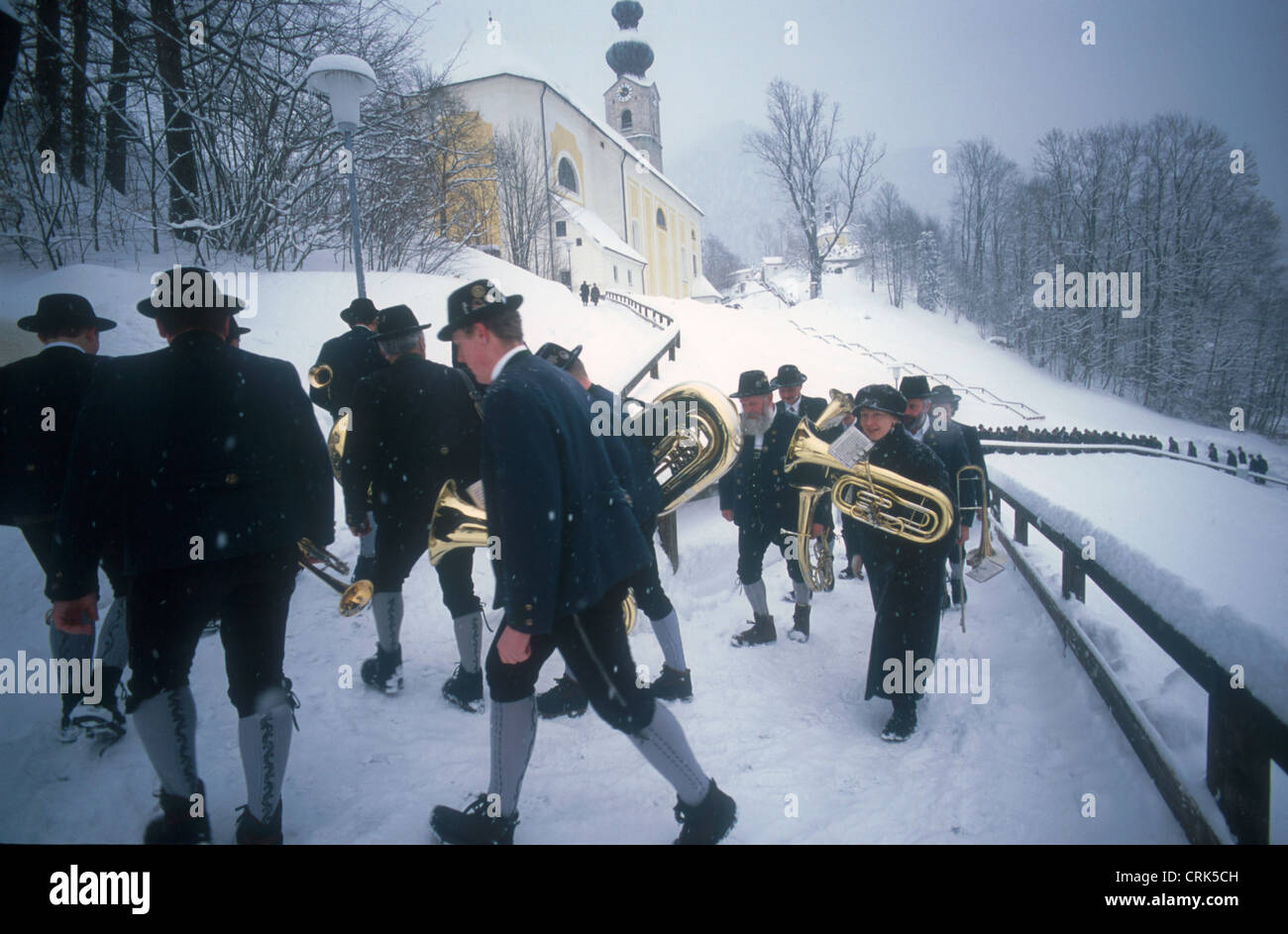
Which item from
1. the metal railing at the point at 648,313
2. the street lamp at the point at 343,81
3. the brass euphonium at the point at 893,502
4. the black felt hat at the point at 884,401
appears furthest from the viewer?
the metal railing at the point at 648,313

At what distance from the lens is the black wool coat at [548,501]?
1894mm

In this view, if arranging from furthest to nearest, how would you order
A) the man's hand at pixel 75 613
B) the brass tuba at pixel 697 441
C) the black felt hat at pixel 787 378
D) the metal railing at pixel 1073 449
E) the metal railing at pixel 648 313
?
the metal railing at pixel 648 313 → the metal railing at pixel 1073 449 → the black felt hat at pixel 787 378 → the brass tuba at pixel 697 441 → the man's hand at pixel 75 613

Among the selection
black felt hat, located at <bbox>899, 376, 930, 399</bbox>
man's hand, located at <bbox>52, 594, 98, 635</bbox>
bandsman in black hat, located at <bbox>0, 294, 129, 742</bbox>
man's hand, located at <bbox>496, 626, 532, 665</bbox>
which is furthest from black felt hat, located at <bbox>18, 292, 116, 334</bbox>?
black felt hat, located at <bbox>899, 376, 930, 399</bbox>

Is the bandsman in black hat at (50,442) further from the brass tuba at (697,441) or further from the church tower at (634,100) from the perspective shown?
the church tower at (634,100)

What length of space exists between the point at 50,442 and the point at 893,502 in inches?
168

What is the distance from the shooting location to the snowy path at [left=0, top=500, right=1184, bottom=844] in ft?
8.02

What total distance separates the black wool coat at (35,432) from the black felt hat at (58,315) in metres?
0.14

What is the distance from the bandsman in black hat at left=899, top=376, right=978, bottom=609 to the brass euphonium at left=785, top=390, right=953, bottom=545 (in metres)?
1.19

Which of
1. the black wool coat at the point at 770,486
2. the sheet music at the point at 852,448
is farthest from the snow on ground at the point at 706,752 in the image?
the sheet music at the point at 852,448

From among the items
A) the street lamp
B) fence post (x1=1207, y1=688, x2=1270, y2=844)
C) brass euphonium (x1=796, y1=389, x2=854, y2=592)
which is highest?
the street lamp

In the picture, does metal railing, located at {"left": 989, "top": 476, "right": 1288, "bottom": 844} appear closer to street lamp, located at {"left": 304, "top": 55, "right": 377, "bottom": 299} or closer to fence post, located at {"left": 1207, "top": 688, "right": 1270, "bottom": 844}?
fence post, located at {"left": 1207, "top": 688, "right": 1270, "bottom": 844}

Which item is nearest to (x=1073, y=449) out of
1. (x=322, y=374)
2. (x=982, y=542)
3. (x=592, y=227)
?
(x=982, y=542)

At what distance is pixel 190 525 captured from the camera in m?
1.98

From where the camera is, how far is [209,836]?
2254mm
